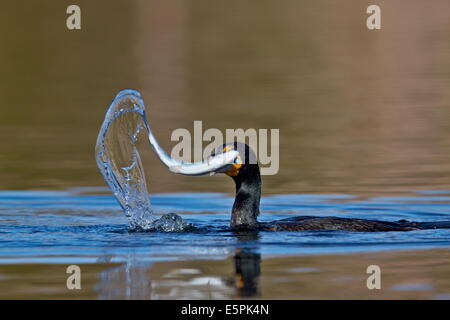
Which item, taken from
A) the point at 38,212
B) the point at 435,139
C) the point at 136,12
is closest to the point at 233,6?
the point at 136,12

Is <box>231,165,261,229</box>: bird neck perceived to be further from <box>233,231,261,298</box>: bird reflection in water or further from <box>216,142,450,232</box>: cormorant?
<box>233,231,261,298</box>: bird reflection in water

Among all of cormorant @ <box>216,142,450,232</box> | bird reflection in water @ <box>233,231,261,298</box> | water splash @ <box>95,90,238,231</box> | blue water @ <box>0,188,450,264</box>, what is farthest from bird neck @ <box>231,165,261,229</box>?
bird reflection in water @ <box>233,231,261,298</box>

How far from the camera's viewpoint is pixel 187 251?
11961mm

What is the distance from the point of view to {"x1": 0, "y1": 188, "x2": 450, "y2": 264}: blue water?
12.0 metres

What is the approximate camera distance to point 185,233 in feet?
42.9

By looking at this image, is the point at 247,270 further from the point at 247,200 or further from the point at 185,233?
the point at 247,200

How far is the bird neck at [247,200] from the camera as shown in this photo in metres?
13.4

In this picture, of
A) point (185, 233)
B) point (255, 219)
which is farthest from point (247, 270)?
point (255, 219)

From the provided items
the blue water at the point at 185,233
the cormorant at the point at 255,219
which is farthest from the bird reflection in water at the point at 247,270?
the cormorant at the point at 255,219

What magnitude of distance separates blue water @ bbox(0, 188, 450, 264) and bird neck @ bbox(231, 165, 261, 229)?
252 mm

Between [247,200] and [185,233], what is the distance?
0.90 metres

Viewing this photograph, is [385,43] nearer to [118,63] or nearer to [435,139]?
[118,63]

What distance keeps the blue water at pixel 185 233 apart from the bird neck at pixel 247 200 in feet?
0.83
